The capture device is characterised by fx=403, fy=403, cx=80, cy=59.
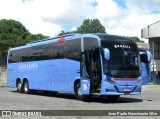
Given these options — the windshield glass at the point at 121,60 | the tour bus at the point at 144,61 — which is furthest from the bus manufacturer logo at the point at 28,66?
the windshield glass at the point at 121,60

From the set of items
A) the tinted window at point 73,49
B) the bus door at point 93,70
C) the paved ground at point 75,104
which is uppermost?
the tinted window at point 73,49

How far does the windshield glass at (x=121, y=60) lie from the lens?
19578mm

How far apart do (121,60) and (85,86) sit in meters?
2.23

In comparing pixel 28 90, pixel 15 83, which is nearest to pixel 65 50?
pixel 28 90

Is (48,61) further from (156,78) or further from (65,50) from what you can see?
(156,78)

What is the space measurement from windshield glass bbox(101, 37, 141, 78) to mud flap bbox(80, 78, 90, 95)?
1211 millimetres

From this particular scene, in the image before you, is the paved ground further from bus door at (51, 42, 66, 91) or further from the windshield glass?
bus door at (51, 42, 66, 91)

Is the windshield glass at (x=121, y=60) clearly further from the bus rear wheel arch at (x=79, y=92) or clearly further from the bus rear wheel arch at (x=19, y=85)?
the bus rear wheel arch at (x=19, y=85)

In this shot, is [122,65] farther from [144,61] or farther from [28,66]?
[28,66]

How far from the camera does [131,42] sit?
20656 mm

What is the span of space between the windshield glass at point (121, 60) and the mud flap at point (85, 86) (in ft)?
3.97

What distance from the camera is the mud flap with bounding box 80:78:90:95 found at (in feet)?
65.6

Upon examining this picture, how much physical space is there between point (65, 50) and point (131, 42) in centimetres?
390

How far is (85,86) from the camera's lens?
2019cm
